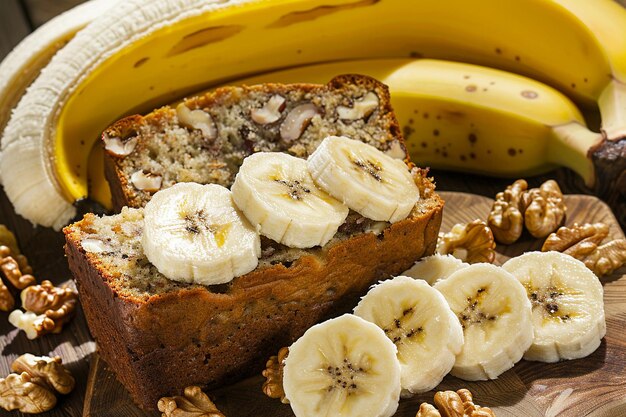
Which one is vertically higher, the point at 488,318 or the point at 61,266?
the point at 488,318

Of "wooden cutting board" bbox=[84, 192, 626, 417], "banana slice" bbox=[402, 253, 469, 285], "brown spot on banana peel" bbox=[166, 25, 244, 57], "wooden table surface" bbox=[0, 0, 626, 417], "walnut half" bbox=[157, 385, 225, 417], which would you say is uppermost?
"brown spot on banana peel" bbox=[166, 25, 244, 57]

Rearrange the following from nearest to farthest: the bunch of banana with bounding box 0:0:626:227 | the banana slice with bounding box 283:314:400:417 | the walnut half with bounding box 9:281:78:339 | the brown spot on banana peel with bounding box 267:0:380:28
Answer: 1. the banana slice with bounding box 283:314:400:417
2. the walnut half with bounding box 9:281:78:339
3. the bunch of banana with bounding box 0:0:626:227
4. the brown spot on banana peel with bounding box 267:0:380:28

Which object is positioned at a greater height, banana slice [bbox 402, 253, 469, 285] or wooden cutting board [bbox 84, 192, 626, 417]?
banana slice [bbox 402, 253, 469, 285]

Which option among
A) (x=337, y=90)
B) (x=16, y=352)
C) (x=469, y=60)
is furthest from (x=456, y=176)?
(x=16, y=352)

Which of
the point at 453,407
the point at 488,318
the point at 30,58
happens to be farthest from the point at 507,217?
the point at 30,58

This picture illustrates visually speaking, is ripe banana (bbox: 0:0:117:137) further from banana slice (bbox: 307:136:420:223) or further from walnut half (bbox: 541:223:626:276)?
walnut half (bbox: 541:223:626:276)

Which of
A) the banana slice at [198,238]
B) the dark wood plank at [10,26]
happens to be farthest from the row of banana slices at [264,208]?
the dark wood plank at [10,26]

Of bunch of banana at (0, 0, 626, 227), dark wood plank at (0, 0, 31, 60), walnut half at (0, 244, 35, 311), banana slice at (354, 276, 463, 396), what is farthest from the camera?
dark wood plank at (0, 0, 31, 60)

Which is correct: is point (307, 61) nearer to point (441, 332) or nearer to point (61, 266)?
point (61, 266)

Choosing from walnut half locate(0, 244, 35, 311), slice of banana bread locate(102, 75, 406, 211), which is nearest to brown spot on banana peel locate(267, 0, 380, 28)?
slice of banana bread locate(102, 75, 406, 211)
